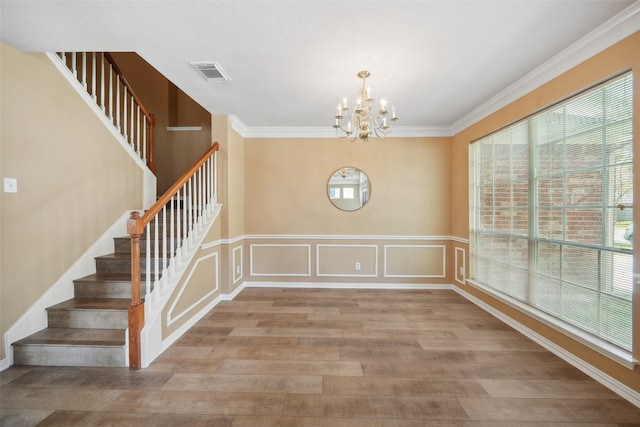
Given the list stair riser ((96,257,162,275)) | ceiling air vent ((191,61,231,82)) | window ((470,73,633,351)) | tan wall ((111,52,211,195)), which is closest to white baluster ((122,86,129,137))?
tan wall ((111,52,211,195))

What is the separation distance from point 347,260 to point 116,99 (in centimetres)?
394

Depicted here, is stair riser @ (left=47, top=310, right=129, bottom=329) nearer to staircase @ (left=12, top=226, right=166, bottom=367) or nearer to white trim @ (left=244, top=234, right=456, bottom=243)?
staircase @ (left=12, top=226, right=166, bottom=367)

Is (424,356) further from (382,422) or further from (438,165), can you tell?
(438,165)

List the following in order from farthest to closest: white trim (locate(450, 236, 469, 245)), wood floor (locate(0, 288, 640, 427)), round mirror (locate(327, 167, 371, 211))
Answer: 1. round mirror (locate(327, 167, 371, 211))
2. white trim (locate(450, 236, 469, 245))
3. wood floor (locate(0, 288, 640, 427))

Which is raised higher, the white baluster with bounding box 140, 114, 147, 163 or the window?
the white baluster with bounding box 140, 114, 147, 163

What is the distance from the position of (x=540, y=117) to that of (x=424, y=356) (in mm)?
2588

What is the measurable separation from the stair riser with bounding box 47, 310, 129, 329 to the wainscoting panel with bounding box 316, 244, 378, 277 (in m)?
2.82

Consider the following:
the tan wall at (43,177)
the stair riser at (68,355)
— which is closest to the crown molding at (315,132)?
the tan wall at (43,177)

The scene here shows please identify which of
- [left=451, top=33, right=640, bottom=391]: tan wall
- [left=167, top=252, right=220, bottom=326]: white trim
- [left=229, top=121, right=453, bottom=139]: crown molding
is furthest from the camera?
[left=229, top=121, right=453, bottom=139]: crown molding

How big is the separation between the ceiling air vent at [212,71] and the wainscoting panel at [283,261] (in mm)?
2683

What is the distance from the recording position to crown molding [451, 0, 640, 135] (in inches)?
76.4

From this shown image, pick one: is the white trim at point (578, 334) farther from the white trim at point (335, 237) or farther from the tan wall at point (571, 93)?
the white trim at point (335, 237)

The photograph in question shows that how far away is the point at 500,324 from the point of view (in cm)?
324

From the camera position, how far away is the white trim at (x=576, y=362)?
6.47 ft
